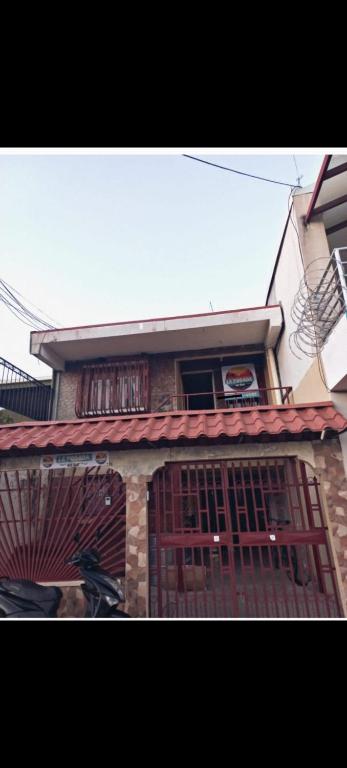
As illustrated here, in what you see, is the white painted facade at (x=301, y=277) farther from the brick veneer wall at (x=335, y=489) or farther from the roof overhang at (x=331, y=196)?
the brick veneer wall at (x=335, y=489)

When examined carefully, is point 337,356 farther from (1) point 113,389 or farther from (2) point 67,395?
(2) point 67,395

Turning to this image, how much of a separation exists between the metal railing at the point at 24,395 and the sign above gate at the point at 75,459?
316 cm

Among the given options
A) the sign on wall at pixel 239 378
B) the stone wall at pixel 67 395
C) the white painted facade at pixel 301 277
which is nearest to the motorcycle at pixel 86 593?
the white painted facade at pixel 301 277

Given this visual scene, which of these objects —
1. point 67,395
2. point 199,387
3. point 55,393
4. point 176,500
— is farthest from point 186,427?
point 199,387

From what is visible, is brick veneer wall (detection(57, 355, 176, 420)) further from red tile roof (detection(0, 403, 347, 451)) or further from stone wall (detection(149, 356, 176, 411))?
red tile roof (detection(0, 403, 347, 451))

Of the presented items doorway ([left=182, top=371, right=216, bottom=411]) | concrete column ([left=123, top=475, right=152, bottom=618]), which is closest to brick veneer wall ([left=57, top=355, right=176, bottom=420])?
doorway ([left=182, top=371, right=216, bottom=411])

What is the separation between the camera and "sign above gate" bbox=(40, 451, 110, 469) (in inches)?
186

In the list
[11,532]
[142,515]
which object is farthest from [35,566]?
[142,515]

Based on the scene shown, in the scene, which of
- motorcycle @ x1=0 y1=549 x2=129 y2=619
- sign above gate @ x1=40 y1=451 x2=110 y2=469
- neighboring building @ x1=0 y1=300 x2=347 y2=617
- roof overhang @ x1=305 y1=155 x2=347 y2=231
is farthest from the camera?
roof overhang @ x1=305 y1=155 x2=347 y2=231

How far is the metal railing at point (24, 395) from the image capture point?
7.53 m

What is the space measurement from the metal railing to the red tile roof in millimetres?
2791

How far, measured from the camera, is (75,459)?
4.79 meters

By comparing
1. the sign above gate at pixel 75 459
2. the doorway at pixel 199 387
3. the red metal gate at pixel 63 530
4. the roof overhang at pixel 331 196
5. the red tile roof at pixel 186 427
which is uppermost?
the roof overhang at pixel 331 196

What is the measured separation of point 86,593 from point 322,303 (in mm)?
5041
